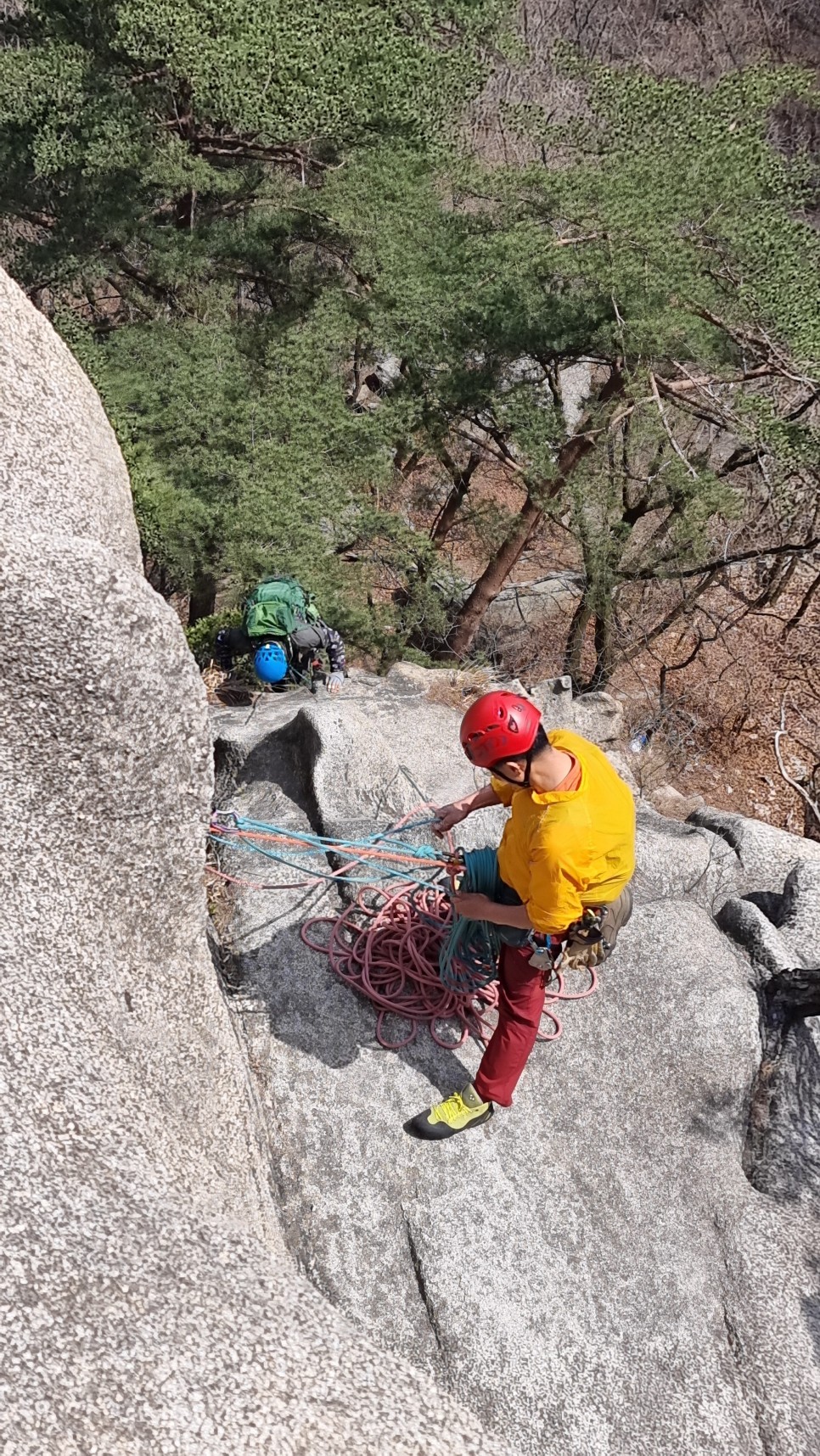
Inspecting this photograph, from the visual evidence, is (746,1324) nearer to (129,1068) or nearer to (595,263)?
(129,1068)

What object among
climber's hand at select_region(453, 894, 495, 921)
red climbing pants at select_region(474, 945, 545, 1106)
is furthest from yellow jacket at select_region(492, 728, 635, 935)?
red climbing pants at select_region(474, 945, 545, 1106)

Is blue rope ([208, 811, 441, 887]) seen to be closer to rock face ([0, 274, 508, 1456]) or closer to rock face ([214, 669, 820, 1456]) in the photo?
rock face ([214, 669, 820, 1456])

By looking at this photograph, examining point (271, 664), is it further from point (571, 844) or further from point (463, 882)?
point (571, 844)

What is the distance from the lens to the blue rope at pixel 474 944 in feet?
10.7

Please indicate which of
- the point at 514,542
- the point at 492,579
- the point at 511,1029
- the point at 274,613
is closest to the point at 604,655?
the point at 492,579

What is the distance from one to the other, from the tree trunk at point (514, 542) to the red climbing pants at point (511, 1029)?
725 centimetres

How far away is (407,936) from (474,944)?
38 centimetres

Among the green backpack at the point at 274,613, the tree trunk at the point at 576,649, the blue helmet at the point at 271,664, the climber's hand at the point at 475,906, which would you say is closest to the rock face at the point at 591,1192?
the climber's hand at the point at 475,906

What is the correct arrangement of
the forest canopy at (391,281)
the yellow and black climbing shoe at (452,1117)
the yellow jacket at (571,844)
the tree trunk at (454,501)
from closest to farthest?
1. the yellow jacket at (571,844)
2. the yellow and black climbing shoe at (452,1117)
3. the forest canopy at (391,281)
4. the tree trunk at (454,501)

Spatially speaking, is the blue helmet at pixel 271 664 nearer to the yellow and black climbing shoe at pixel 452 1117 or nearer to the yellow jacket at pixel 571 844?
the yellow jacket at pixel 571 844

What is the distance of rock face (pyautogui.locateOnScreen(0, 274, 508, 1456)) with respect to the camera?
1.64 metres

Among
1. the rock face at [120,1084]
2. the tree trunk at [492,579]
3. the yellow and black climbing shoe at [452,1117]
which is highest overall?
the rock face at [120,1084]

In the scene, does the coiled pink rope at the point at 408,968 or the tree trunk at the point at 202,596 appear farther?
the tree trunk at the point at 202,596

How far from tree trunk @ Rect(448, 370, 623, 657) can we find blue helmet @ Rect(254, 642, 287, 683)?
4.75m
